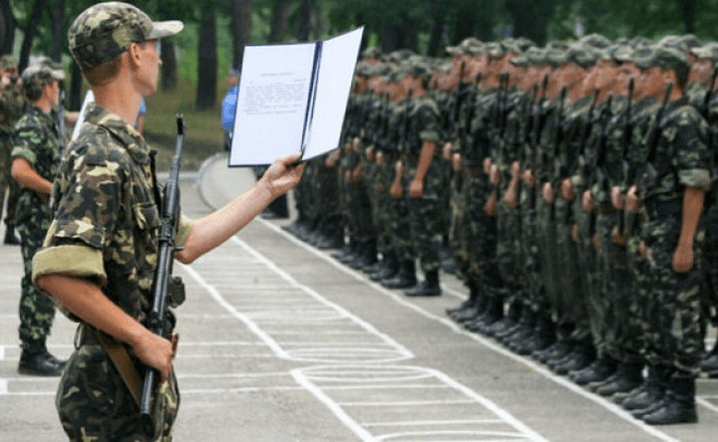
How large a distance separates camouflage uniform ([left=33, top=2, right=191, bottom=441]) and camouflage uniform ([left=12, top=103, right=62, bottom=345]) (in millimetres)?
7481

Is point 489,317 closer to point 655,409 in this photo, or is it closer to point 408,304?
point 408,304

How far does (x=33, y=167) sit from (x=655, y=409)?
4.82 metres

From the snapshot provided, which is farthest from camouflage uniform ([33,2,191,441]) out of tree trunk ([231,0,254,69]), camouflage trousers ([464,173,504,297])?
tree trunk ([231,0,254,69])

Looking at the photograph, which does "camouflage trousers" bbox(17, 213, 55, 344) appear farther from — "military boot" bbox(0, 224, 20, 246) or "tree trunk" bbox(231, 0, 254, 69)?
"tree trunk" bbox(231, 0, 254, 69)

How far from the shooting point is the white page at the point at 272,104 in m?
6.59

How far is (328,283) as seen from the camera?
68.1ft

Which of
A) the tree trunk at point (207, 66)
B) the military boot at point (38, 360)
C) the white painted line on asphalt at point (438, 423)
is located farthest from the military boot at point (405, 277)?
the tree trunk at point (207, 66)

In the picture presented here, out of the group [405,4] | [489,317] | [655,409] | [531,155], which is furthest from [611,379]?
[405,4]

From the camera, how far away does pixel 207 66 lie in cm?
5334

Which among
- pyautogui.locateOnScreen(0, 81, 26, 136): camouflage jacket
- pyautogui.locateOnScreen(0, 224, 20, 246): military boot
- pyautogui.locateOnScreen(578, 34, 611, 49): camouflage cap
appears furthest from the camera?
pyautogui.locateOnScreen(0, 224, 20, 246): military boot

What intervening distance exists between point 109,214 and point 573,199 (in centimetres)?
823

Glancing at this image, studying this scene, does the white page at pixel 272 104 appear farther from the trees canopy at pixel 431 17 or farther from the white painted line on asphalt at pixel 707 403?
the trees canopy at pixel 431 17

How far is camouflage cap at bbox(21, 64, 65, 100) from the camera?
1425 cm

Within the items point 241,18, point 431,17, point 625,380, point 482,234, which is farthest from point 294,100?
point 241,18
